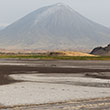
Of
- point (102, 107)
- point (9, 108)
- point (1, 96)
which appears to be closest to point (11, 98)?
point (1, 96)

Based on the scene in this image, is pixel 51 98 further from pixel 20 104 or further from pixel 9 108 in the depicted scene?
pixel 9 108

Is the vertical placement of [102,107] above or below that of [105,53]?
above

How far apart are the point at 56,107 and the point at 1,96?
5.68 meters

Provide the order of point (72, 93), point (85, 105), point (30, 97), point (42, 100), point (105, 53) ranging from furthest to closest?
point (105, 53), point (72, 93), point (30, 97), point (42, 100), point (85, 105)

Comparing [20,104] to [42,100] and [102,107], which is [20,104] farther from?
[102,107]

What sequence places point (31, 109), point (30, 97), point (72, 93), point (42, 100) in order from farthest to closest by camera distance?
Answer: point (72, 93)
point (30, 97)
point (42, 100)
point (31, 109)

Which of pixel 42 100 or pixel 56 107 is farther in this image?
pixel 42 100

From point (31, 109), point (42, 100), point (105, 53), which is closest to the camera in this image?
point (31, 109)

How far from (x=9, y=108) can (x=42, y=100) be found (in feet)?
10.7

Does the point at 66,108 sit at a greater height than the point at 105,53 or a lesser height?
greater

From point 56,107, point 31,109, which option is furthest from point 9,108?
point 56,107

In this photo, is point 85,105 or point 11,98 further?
point 11,98

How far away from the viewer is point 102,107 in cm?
1549

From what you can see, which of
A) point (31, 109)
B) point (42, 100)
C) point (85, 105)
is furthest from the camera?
point (42, 100)
